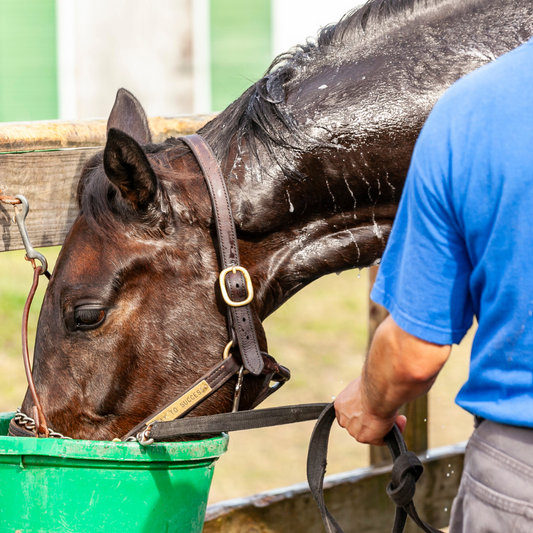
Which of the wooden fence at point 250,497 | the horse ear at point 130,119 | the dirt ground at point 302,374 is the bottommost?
the dirt ground at point 302,374

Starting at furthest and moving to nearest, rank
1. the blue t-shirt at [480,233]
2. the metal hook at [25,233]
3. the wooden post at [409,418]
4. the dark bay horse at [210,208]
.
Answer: the wooden post at [409,418] → the metal hook at [25,233] → the dark bay horse at [210,208] → the blue t-shirt at [480,233]

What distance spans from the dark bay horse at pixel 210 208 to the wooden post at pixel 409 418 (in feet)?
4.80

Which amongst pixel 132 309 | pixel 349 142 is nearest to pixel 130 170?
pixel 132 309

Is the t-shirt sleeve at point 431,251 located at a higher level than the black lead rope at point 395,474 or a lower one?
higher

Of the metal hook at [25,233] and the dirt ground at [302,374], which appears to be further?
the dirt ground at [302,374]

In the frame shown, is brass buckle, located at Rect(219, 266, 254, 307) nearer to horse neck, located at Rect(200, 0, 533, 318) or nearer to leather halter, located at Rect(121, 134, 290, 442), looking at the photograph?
leather halter, located at Rect(121, 134, 290, 442)

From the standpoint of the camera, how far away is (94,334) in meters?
1.88

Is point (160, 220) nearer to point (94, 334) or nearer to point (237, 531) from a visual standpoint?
point (94, 334)

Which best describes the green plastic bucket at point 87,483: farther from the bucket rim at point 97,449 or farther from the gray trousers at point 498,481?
the gray trousers at point 498,481

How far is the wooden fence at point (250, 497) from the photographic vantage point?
227cm

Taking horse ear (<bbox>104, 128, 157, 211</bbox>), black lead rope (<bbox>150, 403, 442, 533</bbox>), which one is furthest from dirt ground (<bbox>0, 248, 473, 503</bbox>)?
horse ear (<bbox>104, 128, 157, 211</bbox>)

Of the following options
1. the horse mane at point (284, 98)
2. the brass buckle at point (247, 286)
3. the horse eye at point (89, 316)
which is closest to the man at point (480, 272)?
the brass buckle at point (247, 286)

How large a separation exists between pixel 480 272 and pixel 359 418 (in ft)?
1.53

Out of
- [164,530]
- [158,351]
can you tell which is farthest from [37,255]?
[164,530]
